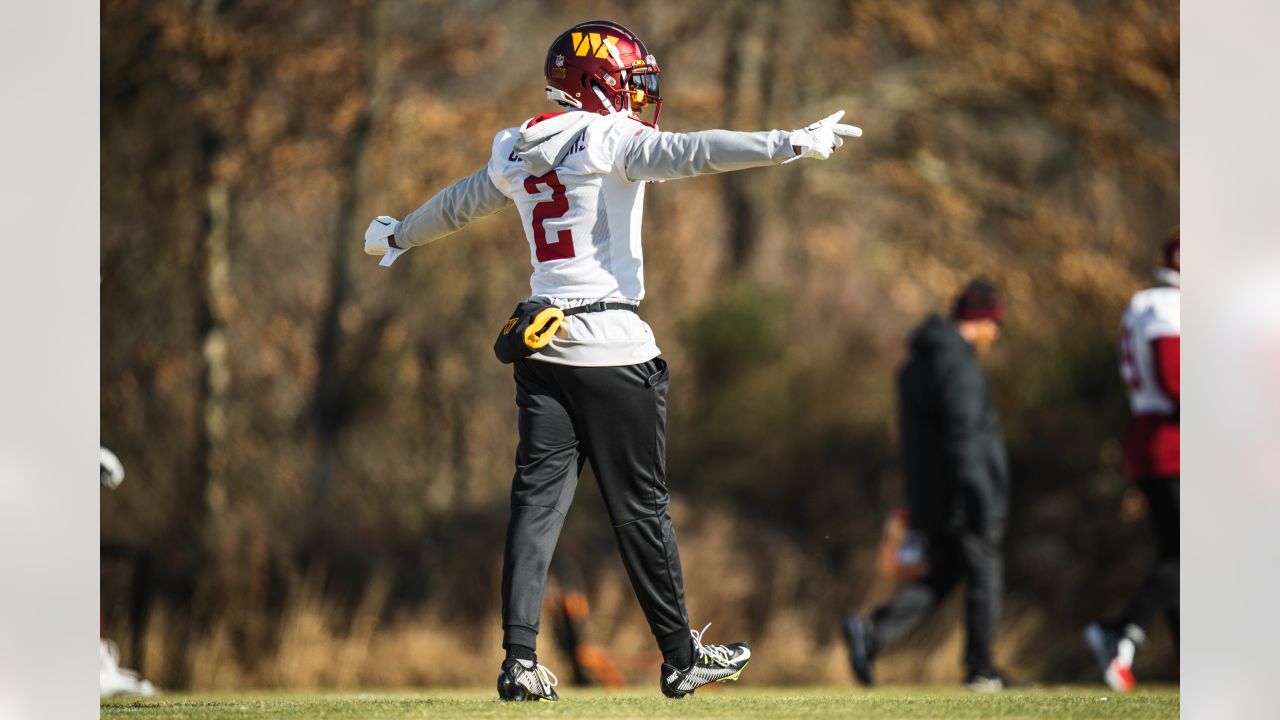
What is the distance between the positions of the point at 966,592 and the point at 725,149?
11.8 feet

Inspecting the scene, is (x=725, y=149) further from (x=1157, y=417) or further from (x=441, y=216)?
(x=1157, y=417)

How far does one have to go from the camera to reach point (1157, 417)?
6.97 metres

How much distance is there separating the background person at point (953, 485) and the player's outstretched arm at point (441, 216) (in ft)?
10.8

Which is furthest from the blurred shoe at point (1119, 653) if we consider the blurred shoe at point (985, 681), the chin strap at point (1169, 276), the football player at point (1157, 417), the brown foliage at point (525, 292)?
the brown foliage at point (525, 292)

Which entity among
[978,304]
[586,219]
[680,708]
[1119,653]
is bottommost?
[1119,653]

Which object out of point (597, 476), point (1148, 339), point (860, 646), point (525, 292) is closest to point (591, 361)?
point (597, 476)

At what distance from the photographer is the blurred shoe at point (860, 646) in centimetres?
771

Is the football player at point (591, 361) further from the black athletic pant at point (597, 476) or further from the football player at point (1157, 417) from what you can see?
the football player at point (1157, 417)

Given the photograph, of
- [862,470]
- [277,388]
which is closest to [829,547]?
[862,470]

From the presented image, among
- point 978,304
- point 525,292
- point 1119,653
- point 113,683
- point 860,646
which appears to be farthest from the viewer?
point 525,292

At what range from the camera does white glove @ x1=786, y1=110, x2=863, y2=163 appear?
4.33 m

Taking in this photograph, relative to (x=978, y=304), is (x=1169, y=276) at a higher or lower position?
higher

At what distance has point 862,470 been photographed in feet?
44.6
